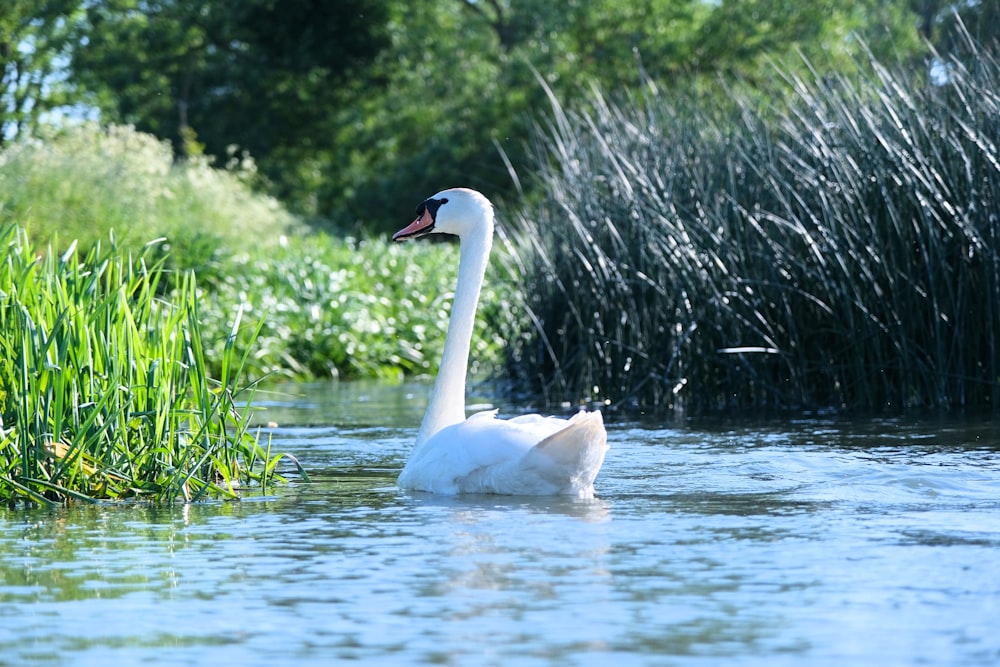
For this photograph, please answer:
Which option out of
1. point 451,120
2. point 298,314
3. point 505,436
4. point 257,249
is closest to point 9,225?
point 505,436

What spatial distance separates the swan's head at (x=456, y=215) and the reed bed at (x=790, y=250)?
2.76 meters

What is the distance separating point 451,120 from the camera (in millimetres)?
36250

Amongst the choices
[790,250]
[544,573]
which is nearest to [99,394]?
[544,573]

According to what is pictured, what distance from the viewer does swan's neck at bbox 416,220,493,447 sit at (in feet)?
22.4

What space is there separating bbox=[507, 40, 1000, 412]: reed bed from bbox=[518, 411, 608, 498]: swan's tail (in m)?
3.42

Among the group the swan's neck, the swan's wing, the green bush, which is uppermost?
the green bush

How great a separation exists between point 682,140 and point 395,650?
742 cm

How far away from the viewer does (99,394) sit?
620 centimetres

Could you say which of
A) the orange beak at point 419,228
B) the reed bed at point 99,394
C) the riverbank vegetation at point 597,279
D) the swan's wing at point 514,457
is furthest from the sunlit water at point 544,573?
the orange beak at point 419,228

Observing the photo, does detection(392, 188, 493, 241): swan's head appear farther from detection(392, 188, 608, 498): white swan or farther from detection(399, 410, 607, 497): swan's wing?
detection(399, 410, 607, 497): swan's wing

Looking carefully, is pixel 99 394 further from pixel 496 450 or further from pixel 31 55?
pixel 31 55

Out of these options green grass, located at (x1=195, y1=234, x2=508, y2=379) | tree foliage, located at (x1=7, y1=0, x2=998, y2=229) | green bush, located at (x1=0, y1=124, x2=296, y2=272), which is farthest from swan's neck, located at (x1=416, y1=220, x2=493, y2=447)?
tree foliage, located at (x1=7, y1=0, x2=998, y2=229)

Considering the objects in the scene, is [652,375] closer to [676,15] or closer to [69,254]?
[69,254]

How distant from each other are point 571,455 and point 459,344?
1021mm
